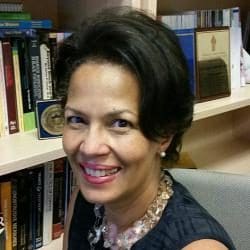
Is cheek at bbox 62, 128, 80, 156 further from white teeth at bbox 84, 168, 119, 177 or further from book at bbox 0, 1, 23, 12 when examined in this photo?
book at bbox 0, 1, 23, 12

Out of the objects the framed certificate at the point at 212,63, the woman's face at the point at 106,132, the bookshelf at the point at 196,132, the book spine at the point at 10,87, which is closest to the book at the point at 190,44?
the framed certificate at the point at 212,63

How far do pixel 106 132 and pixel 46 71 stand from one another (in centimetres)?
51

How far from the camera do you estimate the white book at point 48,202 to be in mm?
1333

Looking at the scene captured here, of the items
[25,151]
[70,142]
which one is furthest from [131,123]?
[25,151]

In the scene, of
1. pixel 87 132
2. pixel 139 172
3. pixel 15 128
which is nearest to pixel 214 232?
pixel 139 172

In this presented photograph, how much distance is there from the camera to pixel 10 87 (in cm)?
124

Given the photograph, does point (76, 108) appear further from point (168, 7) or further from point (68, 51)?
point (168, 7)

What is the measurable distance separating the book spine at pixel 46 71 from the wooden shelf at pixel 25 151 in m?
0.11

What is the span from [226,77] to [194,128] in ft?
1.15

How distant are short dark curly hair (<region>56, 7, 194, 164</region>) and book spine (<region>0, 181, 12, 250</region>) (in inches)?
15.8

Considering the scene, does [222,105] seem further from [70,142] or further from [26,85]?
[70,142]

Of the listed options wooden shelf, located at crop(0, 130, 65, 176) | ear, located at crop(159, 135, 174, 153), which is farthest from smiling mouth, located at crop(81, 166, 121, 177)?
wooden shelf, located at crop(0, 130, 65, 176)

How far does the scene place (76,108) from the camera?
856 millimetres

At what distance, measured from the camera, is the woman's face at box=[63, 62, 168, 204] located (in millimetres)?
828
